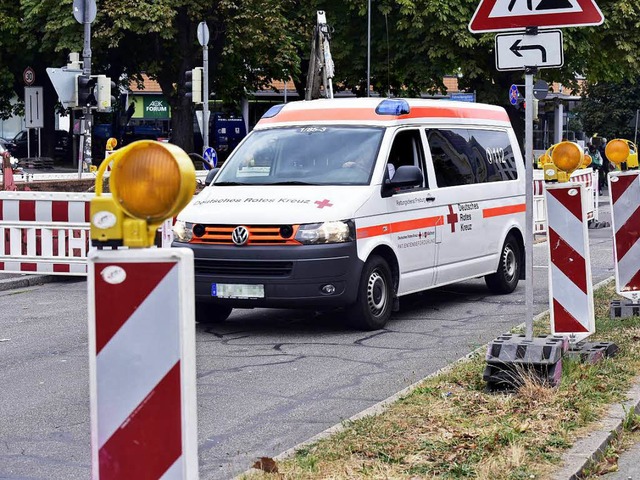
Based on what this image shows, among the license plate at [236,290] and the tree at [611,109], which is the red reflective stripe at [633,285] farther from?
the tree at [611,109]

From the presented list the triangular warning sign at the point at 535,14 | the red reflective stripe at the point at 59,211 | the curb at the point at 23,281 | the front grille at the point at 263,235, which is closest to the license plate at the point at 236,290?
the front grille at the point at 263,235

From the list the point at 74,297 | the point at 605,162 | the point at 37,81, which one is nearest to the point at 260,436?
the point at 74,297

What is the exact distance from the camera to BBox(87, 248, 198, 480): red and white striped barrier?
3.42m

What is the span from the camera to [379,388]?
7.98 metres

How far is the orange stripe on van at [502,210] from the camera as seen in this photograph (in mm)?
12573

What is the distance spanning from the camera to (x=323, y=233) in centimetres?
996

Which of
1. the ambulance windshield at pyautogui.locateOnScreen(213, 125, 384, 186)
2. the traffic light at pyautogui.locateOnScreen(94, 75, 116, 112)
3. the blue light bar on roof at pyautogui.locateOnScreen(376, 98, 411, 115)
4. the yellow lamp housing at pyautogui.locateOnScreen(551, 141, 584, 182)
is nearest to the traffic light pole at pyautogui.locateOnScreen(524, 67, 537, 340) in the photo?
the yellow lamp housing at pyautogui.locateOnScreen(551, 141, 584, 182)

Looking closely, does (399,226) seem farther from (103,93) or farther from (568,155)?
(103,93)

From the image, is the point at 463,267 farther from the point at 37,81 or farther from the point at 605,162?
the point at 37,81

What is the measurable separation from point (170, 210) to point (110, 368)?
0.49m

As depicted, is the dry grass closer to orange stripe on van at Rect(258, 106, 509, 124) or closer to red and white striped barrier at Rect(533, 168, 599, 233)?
orange stripe on van at Rect(258, 106, 509, 124)

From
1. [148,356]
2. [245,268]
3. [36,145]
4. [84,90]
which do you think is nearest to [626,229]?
[245,268]

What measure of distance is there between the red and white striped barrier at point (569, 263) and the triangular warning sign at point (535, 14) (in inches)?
49.0

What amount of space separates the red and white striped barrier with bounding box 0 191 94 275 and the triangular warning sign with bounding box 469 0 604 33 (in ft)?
25.9
